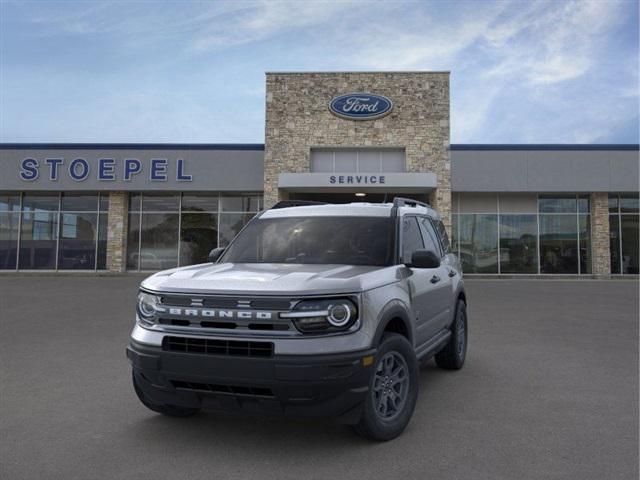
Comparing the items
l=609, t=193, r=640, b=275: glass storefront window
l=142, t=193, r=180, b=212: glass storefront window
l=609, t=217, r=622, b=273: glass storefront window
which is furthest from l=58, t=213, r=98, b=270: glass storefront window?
l=609, t=193, r=640, b=275: glass storefront window

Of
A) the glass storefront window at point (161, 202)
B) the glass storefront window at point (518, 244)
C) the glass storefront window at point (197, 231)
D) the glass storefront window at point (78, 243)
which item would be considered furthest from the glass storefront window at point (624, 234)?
the glass storefront window at point (78, 243)

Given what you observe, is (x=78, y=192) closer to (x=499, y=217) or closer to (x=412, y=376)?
(x=499, y=217)

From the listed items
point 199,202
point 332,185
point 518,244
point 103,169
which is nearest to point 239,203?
point 199,202

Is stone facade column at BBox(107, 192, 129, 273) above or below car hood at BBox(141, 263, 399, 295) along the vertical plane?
above

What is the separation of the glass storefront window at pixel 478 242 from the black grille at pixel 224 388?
21335 mm

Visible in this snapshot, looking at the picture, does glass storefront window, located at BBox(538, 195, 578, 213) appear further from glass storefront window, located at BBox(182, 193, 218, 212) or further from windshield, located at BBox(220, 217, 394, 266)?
windshield, located at BBox(220, 217, 394, 266)

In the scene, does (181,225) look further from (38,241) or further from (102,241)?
(38,241)

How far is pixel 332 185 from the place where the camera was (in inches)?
847

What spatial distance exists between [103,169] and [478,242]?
1746 centimetres

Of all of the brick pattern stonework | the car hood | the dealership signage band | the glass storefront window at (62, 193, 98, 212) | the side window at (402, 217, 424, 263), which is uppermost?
the brick pattern stonework

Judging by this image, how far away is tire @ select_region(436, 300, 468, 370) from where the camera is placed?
20.7ft

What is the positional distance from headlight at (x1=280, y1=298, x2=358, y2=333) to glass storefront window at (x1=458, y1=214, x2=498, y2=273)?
21059 mm

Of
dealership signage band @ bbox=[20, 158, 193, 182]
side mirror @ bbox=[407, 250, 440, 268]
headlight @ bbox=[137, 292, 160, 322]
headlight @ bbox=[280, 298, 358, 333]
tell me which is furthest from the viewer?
dealership signage band @ bbox=[20, 158, 193, 182]

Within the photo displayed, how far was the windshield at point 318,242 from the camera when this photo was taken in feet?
15.4
